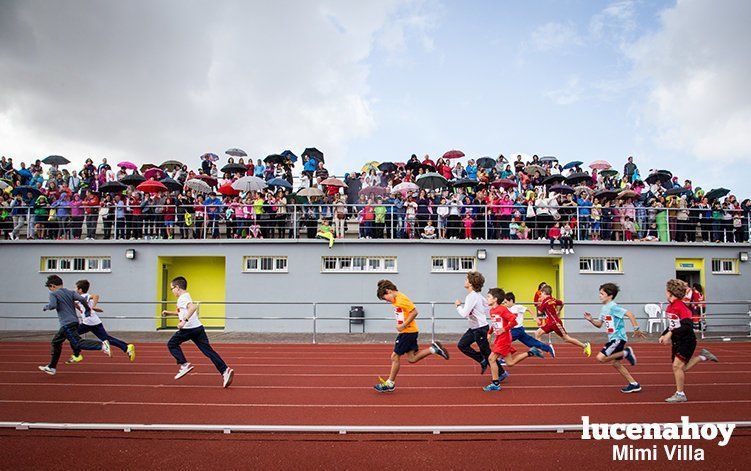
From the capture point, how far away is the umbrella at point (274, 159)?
2245 cm

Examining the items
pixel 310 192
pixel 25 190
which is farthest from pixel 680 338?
pixel 25 190

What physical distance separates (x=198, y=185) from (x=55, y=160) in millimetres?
8421

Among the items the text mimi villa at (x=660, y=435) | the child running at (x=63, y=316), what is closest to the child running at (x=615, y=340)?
the text mimi villa at (x=660, y=435)

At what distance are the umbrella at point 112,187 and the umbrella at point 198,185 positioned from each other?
2.35m

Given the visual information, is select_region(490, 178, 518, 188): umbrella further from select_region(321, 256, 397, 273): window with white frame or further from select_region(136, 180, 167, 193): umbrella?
select_region(136, 180, 167, 193): umbrella

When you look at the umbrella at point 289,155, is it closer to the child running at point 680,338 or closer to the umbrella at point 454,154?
the umbrella at point 454,154

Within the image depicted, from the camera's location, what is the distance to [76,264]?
65.8 feet

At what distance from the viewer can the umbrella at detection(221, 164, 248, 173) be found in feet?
69.7

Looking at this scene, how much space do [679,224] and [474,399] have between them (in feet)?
51.6

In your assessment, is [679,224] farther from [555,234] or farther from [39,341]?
[39,341]

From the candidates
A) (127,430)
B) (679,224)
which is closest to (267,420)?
(127,430)

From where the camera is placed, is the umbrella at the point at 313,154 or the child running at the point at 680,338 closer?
the child running at the point at 680,338

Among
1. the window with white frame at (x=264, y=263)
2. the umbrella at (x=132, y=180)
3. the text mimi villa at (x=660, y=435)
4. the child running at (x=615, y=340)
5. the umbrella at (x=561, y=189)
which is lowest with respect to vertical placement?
the text mimi villa at (x=660, y=435)

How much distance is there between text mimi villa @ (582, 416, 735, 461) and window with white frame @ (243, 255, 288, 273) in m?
14.7
